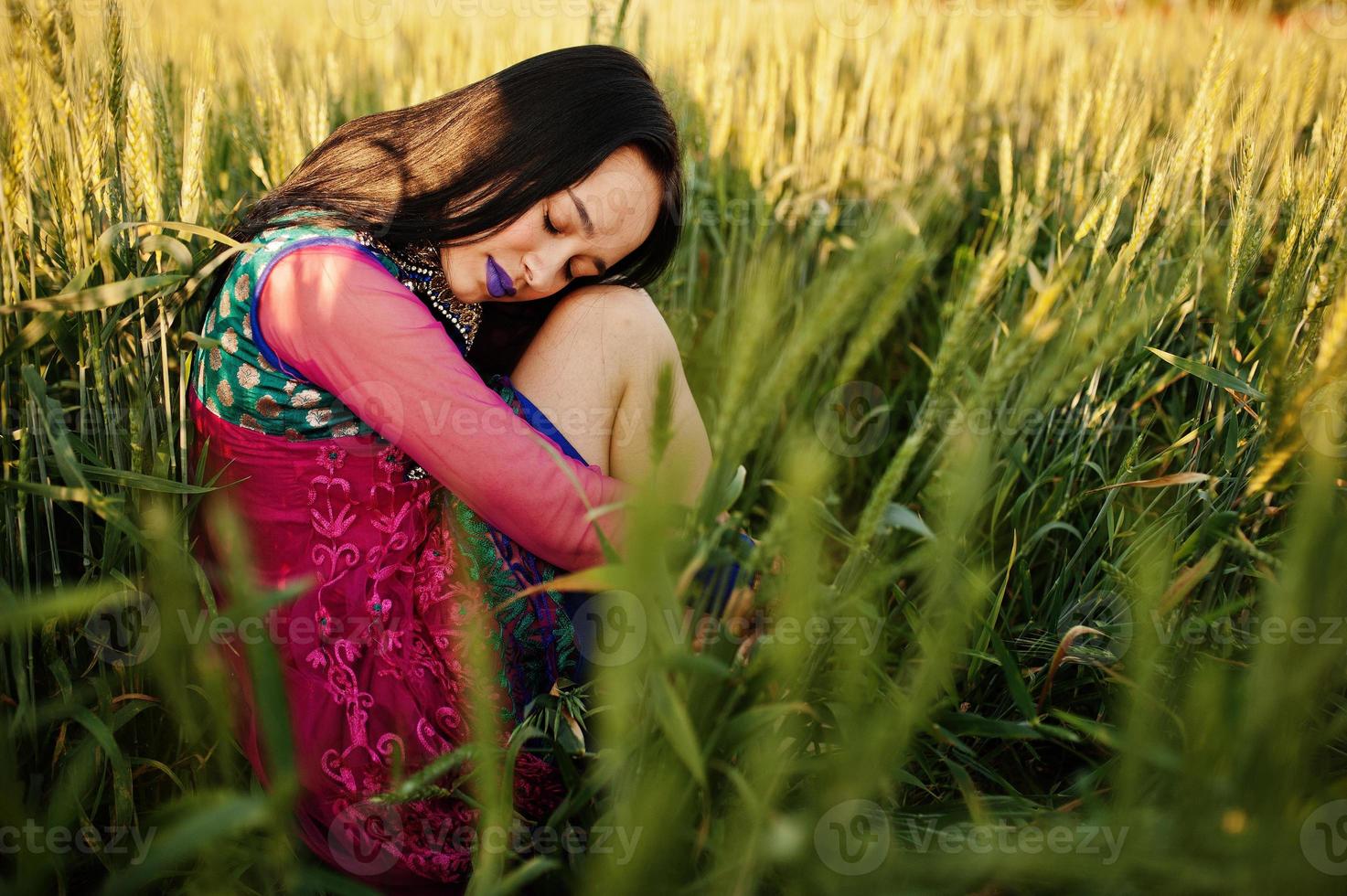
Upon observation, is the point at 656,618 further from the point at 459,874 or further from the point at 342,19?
the point at 342,19

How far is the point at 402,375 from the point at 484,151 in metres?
0.33

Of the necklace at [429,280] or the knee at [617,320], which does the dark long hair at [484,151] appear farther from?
the knee at [617,320]

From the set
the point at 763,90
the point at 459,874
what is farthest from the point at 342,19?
the point at 459,874

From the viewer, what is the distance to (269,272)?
900 millimetres

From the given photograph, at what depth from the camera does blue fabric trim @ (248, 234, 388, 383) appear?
900 mm

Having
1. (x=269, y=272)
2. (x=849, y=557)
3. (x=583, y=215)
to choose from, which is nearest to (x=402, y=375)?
(x=269, y=272)

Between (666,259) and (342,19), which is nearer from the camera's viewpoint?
(666,259)

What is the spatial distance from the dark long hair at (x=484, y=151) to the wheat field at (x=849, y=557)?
16 cm

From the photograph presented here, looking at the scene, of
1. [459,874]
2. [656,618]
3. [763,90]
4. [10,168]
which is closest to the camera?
[656,618]

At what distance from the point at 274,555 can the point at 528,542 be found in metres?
0.28

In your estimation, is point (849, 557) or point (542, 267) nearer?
point (849, 557)

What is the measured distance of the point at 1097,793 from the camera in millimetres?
857

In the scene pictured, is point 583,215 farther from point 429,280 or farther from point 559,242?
point 429,280

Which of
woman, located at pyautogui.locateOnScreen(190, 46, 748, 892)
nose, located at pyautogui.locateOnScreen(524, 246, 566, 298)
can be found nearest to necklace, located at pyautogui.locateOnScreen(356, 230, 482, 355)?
woman, located at pyautogui.locateOnScreen(190, 46, 748, 892)
